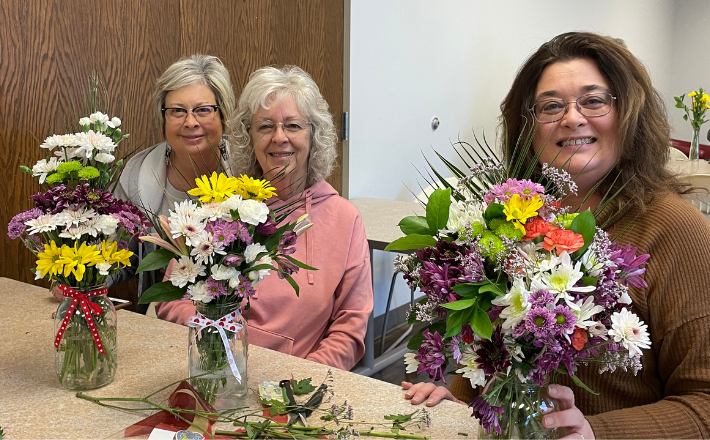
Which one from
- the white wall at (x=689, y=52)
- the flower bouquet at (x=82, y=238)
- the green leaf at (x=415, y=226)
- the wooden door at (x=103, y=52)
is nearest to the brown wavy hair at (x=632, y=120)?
the green leaf at (x=415, y=226)

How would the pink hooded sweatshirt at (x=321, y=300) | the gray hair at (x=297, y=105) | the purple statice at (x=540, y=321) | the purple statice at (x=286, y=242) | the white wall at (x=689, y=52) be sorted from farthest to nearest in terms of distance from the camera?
Result: 1. the white wall at (x=689, y=52)
2. the gray hair at (x=297, y=105)
3. the pink hooded sweatshirt at (x=321, y=300)
4. the purple statice at (x=286, y=242)
5. the purple statice at (x=540, y=321)

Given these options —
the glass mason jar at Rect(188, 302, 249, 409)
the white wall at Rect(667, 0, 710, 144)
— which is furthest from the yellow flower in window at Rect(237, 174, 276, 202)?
the white wall at Rect(667, 0, 710, 144)

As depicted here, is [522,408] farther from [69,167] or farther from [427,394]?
[69,167]

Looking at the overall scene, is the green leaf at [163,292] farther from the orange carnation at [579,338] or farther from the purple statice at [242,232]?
the orange carnation at [579,338]

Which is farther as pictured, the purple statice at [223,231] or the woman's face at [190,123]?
the woman's face at [190,123]

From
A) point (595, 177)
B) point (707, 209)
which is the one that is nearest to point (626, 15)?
point (707, 209)

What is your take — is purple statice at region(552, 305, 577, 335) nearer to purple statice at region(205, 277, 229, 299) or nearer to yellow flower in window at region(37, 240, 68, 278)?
purple statice at region(205, 277, 229, 299)

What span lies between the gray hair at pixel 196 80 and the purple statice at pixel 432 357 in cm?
156

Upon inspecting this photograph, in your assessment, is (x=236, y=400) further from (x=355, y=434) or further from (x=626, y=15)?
(x=626, y=15)

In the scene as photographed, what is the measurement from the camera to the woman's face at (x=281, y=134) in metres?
1.97

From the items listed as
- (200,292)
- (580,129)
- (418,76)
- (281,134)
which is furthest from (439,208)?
(418,76)

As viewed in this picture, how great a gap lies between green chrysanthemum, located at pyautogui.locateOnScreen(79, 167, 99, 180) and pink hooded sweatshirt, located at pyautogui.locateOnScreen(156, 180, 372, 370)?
1.98 ft

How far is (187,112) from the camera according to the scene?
2.34 m

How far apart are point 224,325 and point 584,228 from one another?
68 centimetres
